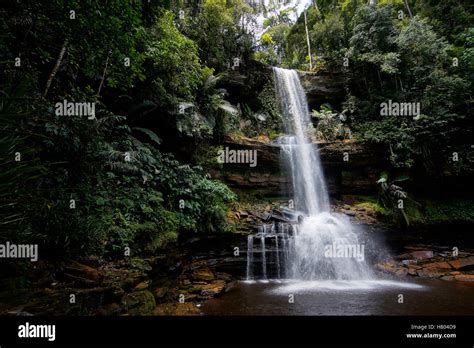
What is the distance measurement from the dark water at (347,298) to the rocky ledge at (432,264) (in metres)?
0.63

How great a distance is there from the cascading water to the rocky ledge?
1.05 meters

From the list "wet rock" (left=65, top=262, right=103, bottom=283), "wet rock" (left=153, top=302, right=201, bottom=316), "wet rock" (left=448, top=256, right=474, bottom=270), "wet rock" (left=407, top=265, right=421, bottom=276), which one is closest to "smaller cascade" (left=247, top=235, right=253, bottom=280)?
"wet rock" (left=153, top=302, right=201, bottom=316)

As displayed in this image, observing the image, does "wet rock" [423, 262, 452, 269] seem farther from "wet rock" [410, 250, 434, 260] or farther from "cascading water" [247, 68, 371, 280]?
"cascading water" [247, 68, 371, 280]

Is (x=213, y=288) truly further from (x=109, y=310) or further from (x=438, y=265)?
(x=438, y=265)

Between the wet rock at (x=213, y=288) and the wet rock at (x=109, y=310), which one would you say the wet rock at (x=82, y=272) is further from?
the wet rock at (x=213, y=288)

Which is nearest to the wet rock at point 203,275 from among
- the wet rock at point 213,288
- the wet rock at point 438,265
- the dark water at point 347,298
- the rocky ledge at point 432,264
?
the wet rock at point 213,288

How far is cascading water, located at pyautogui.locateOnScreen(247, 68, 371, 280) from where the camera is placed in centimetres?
774

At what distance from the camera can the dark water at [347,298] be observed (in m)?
4.70

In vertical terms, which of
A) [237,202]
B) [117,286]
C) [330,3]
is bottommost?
[117,286]

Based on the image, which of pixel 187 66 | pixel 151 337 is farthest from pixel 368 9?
pixel 151 337

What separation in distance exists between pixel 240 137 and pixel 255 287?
19.1 ft

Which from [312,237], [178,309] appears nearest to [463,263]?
[312,237]

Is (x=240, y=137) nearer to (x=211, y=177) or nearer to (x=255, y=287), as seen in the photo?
(x=211, y=177)

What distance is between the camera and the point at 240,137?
10422mm
